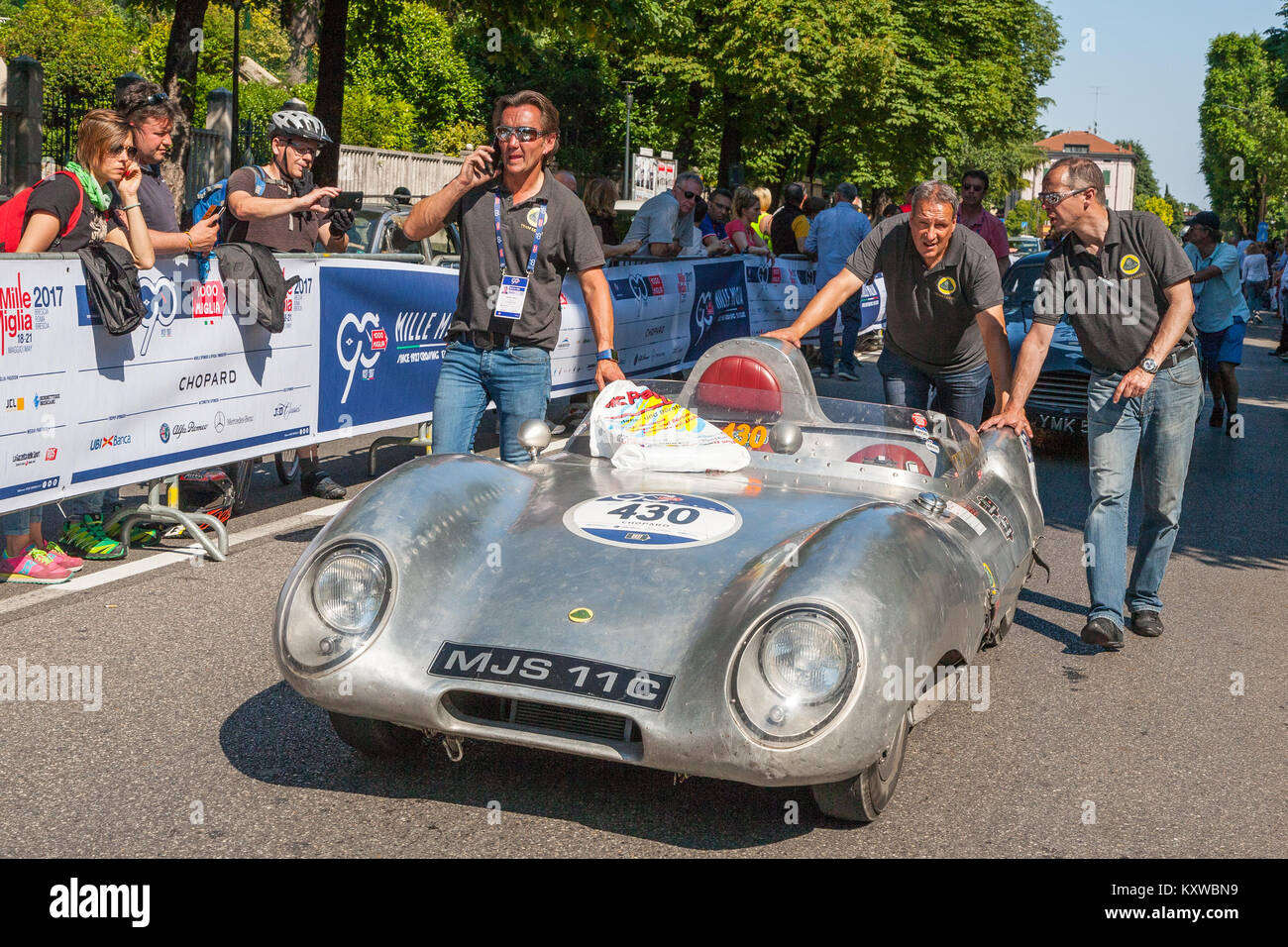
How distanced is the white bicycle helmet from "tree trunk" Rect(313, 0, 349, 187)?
8.39 metres

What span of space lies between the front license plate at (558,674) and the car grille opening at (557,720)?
5 cm

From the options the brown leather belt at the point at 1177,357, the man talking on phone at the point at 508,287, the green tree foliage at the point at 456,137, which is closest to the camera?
the man talking on phone at the point at 508,287

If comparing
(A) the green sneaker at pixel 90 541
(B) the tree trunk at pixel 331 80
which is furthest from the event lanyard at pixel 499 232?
(B) the tree trunk at pixel 331 80

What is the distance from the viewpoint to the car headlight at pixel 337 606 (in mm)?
3670

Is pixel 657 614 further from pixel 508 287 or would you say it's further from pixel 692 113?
pixel 692 113

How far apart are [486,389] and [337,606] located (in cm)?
188

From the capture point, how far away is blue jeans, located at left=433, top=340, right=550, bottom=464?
5.39m

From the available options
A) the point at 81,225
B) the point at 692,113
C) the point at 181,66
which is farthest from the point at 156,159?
the point at 692,113

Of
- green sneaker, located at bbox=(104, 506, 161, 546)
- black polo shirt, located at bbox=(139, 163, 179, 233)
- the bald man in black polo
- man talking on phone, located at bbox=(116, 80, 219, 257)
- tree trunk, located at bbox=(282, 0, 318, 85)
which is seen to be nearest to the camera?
the bald man in black polo

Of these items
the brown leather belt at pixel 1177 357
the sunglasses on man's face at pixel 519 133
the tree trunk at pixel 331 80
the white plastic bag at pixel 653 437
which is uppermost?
the tree trunk at pixel 331 80

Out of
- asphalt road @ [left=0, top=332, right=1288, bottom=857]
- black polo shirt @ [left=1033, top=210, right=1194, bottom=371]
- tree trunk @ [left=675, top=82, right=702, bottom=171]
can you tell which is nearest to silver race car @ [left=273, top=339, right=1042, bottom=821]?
asphalt road @ [left=0, top=332, right=1288, bottom=857]

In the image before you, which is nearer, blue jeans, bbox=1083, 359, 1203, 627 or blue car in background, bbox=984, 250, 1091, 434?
blue jeans, bbox=1083, 359, 1203, 627

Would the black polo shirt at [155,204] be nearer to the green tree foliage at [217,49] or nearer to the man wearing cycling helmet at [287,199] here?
the man wearing cycling helmet at [287,199]

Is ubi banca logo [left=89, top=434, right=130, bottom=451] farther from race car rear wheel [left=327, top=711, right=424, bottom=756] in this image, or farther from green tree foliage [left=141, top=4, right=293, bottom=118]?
green tree foliage [left=141, top=4, right=293, bottom=118]
